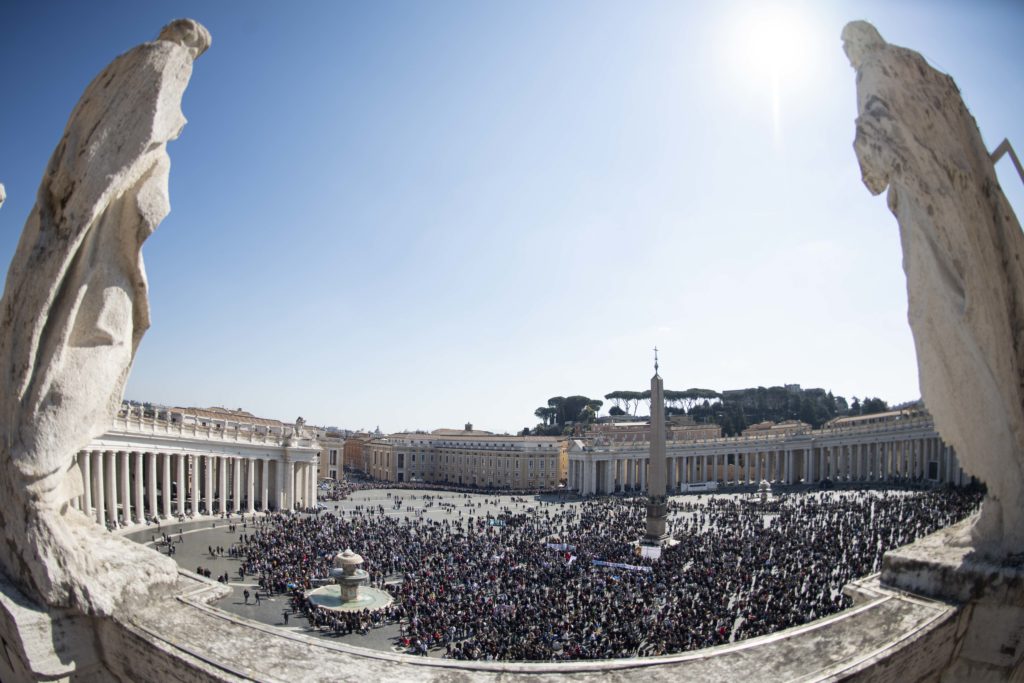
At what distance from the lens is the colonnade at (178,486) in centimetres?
2880

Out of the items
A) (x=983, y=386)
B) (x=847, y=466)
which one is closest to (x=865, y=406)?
(x=847, y=466)

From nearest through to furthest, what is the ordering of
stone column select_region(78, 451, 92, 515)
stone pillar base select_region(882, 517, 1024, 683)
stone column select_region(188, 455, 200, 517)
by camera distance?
stone pillar base select_region(882, 517, 1024, 683) < stone column select_region(78, 451, 92, 515) < stone column select_region(188, 455, 200, 517)

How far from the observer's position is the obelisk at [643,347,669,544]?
3106 cm

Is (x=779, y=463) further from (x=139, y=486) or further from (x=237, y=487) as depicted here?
(x=139, y=486)

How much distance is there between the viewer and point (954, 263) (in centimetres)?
342


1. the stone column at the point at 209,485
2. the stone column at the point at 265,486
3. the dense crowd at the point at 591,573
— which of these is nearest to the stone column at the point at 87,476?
the dense crowd at the point at 591,573

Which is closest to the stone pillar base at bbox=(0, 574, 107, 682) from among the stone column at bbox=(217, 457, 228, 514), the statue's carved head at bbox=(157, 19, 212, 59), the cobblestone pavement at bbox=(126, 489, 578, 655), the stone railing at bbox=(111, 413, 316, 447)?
the statue's carved head at bbox=(157, 19, 212, 59)

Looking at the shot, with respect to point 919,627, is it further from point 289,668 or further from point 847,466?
point 847,466

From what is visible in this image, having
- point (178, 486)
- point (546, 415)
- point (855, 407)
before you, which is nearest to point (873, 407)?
point (855, 407)

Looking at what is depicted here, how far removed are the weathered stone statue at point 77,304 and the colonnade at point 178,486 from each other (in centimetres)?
2373

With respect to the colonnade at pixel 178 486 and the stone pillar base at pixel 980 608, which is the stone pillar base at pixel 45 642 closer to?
the stone pillar base at pixel 980 608

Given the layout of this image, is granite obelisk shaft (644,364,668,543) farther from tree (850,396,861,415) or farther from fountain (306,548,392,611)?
tree (850,396,861,415)

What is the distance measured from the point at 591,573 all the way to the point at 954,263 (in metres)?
20.4

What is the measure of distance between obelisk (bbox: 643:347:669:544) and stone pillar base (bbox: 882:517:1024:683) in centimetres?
2808
